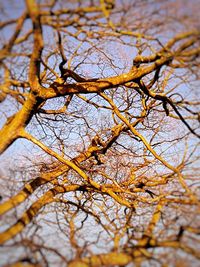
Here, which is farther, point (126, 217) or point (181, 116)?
point (126, 217)

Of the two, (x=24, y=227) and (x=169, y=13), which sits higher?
(x=169, y=13)

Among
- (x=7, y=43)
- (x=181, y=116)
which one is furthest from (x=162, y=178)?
(x=7, y=43)

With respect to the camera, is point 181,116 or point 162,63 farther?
point 181,116

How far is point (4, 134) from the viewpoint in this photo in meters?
4.57

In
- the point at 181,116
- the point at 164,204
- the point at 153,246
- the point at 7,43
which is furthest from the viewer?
the point at 181,116

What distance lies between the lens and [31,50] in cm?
397

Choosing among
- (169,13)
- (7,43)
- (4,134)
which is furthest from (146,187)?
(7,43)

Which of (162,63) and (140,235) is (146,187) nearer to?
(140,235)

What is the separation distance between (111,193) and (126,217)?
1.65 ft

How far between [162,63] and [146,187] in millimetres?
2428

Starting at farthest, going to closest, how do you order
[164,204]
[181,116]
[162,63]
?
[181,116]
[164,204]
[162,63]

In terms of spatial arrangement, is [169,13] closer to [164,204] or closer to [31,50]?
[31,50]

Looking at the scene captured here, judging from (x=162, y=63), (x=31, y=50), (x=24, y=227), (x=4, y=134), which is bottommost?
(x=24, y=227)

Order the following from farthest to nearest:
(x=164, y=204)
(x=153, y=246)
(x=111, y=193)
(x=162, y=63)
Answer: (x=111, y=193), (x=164, y=204), (x=162, y=63), (x=153, y=246)
